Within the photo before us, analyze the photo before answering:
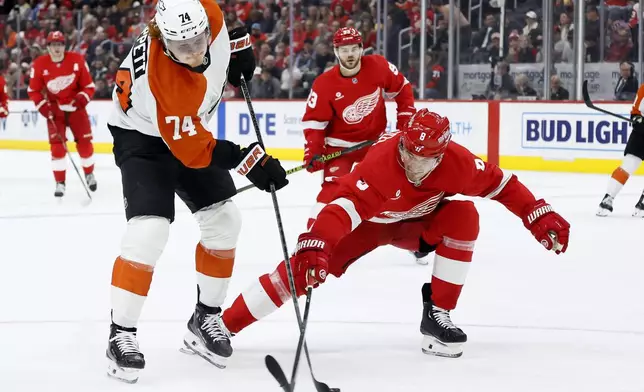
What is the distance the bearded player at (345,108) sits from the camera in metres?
5.63

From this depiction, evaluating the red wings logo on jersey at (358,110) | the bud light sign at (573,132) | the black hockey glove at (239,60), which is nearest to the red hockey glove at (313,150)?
the red wings logo on jersey at (358,110)

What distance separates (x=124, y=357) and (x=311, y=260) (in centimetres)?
64

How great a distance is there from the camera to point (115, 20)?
14.7 meters

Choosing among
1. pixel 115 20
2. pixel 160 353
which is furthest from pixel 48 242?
pixel 115 20

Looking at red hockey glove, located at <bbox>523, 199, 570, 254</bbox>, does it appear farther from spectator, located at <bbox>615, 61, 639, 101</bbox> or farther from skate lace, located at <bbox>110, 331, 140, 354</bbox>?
spectator, located at <bbox>615, 61, 639, 101</bbox>

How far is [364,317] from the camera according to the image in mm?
4027

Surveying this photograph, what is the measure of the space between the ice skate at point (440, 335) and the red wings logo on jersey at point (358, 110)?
7.53ft

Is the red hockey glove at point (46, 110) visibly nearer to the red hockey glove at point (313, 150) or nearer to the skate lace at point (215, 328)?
the red hockey glove at point (313, 150)

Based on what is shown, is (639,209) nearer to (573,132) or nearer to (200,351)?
(573,132)

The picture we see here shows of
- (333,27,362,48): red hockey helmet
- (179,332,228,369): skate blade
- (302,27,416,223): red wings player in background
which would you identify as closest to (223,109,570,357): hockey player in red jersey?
(179,332,228,369): skate blade

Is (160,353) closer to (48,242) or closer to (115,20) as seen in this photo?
(48,242)

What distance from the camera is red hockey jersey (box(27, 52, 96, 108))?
30.2 ft

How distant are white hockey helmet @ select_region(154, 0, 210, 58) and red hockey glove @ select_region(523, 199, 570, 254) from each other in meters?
1.14

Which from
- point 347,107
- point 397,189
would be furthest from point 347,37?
point 397,189
